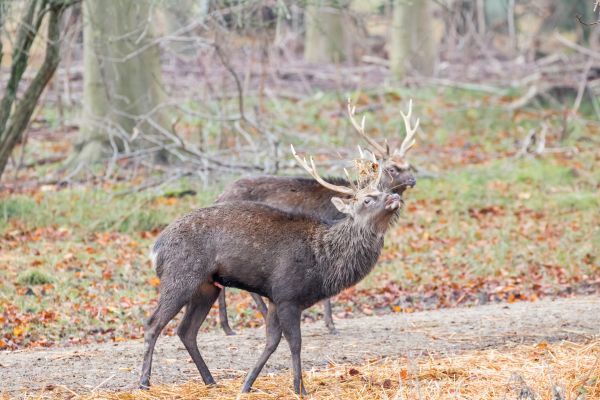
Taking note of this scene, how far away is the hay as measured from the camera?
21.2ft

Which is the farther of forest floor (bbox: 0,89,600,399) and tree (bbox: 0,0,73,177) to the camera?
tree (bbox: 0,0,73,177)

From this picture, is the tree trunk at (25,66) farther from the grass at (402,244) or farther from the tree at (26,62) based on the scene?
the grass at (402,244)

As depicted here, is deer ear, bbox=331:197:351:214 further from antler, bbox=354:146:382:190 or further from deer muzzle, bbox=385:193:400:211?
deer muzzle, bbox=385:193:400:211

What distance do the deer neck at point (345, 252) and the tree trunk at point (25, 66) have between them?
6041mm

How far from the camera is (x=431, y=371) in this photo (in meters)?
7.16

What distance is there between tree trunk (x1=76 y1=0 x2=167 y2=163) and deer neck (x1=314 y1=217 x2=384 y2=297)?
29.2 ft

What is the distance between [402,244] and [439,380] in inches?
234

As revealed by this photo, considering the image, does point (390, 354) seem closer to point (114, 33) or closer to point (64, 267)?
point (64, 267)

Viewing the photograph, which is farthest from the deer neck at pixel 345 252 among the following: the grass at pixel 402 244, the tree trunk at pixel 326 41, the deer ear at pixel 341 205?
the tree trunk at pixel 326 41

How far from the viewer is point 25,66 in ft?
39.6

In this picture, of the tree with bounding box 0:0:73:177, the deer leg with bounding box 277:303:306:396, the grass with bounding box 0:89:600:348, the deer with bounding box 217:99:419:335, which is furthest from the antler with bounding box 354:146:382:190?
the tree with bounding box 0:0:73:177

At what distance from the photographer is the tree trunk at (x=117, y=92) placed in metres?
15.7

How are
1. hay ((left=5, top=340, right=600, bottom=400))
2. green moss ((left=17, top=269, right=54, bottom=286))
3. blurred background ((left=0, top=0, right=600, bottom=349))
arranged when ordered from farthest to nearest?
blurred background ((left=0, top=0, right=600, bottom=349)) < green moss ((left=17, top=269, right=54, bottom=286)) < hay ((left=5, top=340, right=600, bottom=400))

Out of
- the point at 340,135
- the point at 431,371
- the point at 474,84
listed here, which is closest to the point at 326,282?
the point at 431,371
